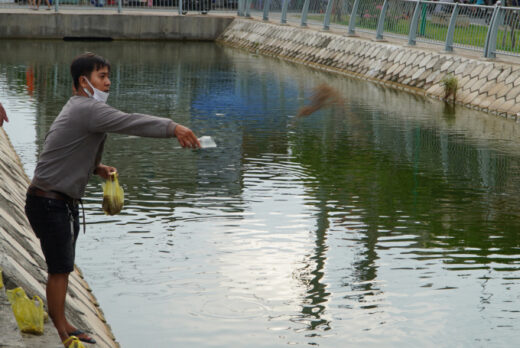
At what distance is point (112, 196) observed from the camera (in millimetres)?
5738

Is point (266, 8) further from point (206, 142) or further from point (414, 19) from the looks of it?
point (206, 142)

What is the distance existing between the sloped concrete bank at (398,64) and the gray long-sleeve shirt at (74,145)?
42.3 ft

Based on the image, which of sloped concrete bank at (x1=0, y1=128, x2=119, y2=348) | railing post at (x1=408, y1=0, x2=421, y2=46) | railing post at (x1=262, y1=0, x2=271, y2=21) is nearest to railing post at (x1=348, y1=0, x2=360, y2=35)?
railing post at (x1=408, y1=0, x2=421, y2=46)

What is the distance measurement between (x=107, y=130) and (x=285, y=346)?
6.93 ft

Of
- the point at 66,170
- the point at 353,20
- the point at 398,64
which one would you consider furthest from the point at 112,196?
the point at 353,20

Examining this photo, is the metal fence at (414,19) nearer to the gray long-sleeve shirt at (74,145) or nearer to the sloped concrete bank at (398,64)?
the sloped concrete bank at (398,64)

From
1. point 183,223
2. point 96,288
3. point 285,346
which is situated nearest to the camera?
point 285,346

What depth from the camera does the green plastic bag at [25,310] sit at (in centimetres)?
513

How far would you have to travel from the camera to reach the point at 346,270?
804 cm

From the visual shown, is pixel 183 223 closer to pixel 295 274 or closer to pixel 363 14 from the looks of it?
pixel 295 274

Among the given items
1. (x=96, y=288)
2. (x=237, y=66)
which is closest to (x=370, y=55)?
(x=237, y=66)

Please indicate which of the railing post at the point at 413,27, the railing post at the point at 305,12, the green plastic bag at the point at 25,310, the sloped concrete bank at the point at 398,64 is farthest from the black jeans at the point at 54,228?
the railing post at the point at 305,12

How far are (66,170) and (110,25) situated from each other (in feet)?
102

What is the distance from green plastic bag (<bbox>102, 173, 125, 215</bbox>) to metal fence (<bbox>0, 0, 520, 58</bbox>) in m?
14.3
